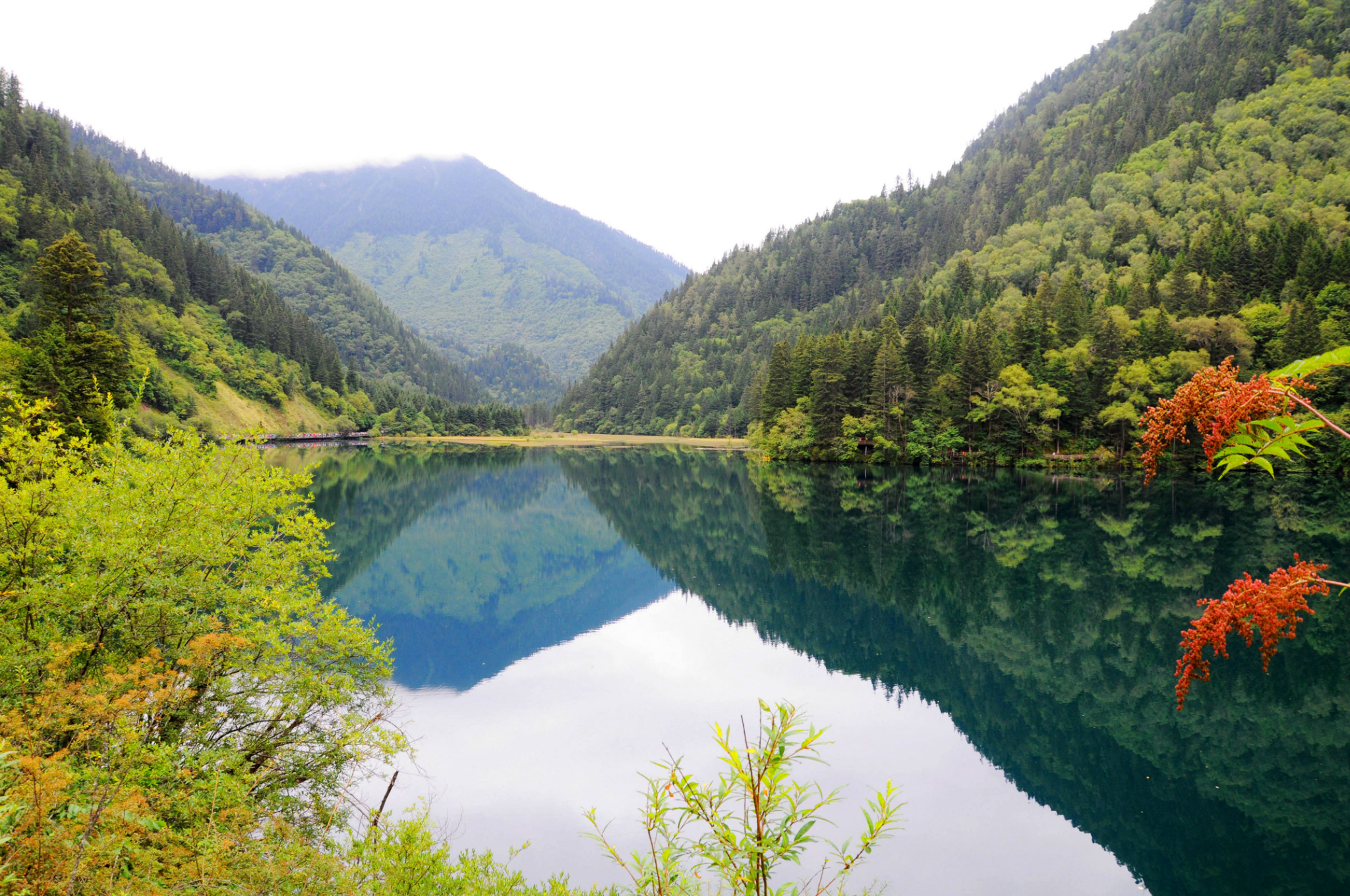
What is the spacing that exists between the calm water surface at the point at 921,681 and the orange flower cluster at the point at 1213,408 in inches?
323

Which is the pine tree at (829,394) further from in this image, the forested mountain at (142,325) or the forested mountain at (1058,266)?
the forested mountain at (142,325)

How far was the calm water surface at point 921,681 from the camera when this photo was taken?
10.3m

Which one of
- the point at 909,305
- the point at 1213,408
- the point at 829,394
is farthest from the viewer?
the point at 909,305

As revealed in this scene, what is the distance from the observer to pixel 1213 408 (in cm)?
350

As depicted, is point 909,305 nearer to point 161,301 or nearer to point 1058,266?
point 1058,266

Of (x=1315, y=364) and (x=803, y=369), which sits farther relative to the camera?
(x=803, y=369)

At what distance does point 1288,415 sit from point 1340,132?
424 feet

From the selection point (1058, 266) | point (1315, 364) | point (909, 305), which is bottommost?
point (1315, 364)

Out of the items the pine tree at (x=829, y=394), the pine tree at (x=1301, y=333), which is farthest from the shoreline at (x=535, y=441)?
the pine tree at (x=1301, y=333)

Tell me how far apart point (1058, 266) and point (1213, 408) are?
112m

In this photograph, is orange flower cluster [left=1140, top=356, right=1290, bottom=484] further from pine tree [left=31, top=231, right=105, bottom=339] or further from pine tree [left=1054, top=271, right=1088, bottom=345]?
pine tree [left=1054, top=271, right=1088, bottom=345]

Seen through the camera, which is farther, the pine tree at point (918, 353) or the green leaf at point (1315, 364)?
the pine tree at point (918, 353)

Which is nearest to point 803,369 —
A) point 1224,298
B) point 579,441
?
point 1224,298

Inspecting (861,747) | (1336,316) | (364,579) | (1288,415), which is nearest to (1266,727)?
(861,747)
